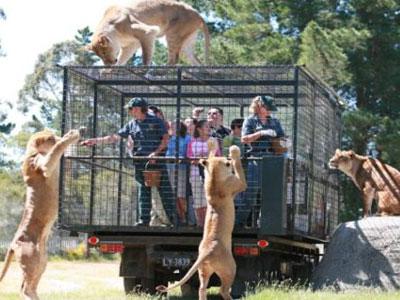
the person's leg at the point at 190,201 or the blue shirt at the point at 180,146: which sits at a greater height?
the blue shirt at the point at 180,146

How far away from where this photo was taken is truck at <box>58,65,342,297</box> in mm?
11102

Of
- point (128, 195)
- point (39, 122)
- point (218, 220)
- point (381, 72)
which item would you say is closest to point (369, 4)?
point (381, 72)

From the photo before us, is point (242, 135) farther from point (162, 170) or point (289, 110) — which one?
point (289, 110)

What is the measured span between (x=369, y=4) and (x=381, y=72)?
1.60 metres

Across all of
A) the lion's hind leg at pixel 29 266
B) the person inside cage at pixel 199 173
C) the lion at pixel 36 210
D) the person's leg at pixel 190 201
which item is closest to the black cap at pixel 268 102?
the person inside cage at pixel 199 173

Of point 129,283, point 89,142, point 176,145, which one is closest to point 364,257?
point 176,145

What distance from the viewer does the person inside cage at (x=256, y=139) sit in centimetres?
1115

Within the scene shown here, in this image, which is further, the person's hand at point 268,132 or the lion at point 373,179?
the lion at point 373,179

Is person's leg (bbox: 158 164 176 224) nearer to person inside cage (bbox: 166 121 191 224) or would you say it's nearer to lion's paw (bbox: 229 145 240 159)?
person inside cage (bbox: 166 121 191 224)

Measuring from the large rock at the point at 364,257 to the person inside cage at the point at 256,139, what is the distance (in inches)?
53.5

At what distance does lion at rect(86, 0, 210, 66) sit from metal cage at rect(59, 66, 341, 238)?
489mm

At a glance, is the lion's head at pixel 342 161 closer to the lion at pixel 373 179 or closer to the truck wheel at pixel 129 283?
the lion at pixel 373 179

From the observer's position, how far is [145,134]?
1151 cm

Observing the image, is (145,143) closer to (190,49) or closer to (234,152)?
(234,152)
